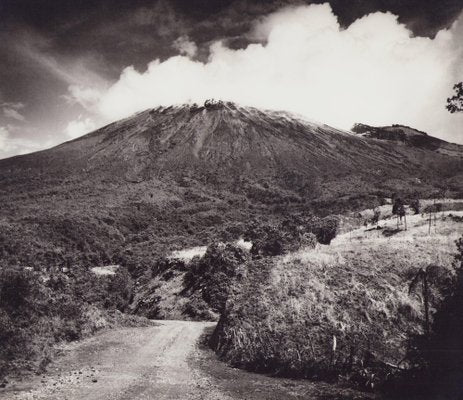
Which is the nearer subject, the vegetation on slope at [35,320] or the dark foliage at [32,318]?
the vegetation on slope at [35,320]

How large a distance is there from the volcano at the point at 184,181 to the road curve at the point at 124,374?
45.0 metres

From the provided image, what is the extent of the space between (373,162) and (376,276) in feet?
478

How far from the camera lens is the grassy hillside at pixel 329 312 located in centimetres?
1302

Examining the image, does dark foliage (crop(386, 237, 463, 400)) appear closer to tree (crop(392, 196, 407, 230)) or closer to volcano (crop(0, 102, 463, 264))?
tree (crop(392, 196, 407, 230))

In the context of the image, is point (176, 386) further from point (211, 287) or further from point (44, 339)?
point (211, 287)

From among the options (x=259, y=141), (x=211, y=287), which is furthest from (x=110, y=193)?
(x=211, y=287)

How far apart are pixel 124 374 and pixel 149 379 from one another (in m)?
0.99

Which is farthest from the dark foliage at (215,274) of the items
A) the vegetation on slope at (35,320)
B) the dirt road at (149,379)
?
the dirt road at (149,379)

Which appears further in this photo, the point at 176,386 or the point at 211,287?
the point at 211,287

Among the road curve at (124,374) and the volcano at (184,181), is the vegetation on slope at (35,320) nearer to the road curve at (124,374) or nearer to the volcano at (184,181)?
the road curve at (124,374)

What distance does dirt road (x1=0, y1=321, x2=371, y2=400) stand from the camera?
37.2 feet

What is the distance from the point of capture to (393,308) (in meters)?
15.1

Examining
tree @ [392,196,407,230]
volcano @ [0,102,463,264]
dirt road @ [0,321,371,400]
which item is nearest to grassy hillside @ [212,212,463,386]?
dirt road @ [0,321,371,400]

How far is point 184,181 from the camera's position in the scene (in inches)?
5448
